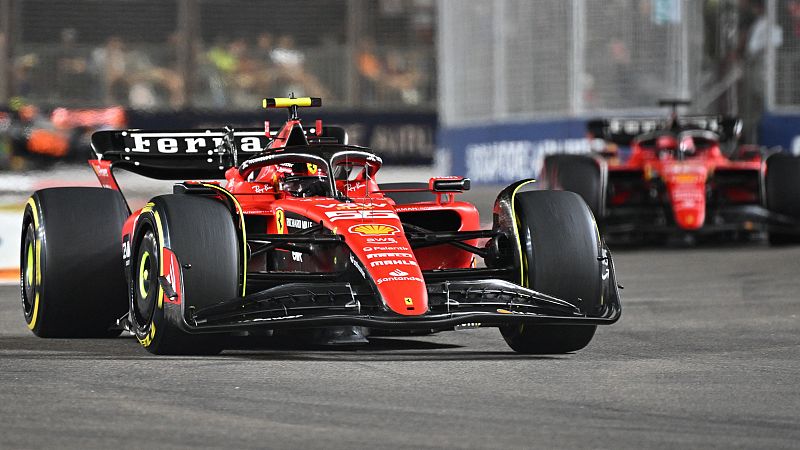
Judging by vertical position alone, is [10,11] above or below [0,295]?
above

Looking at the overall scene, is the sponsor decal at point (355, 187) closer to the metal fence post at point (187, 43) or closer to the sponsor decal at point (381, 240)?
the sponsor decal at point (381, 240)

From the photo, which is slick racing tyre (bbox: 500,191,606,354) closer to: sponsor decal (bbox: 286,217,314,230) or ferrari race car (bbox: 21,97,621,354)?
ferrari race car (bbox: 21,97,621,354)

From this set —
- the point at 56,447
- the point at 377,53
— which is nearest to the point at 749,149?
the point at 56,447

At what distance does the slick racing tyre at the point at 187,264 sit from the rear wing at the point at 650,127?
34.5ft

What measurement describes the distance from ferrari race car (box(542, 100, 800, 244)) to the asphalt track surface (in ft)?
22.0

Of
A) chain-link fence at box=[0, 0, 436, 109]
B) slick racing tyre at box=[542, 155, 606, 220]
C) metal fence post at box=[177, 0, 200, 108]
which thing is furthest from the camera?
metal fence post at box=[177, 0, 200, 108]

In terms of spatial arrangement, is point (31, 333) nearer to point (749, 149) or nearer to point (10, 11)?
point (749, 149)

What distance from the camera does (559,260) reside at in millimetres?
8430

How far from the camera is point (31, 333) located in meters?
9.61

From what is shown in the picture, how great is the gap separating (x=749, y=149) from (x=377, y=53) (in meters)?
16.4

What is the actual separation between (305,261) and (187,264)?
108 centimetres

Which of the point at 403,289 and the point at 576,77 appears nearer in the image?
the point at 403,289

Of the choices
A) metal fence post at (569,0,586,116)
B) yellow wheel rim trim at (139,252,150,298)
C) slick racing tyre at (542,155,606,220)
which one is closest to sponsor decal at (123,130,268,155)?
yellow wheel rim trim at (139,252,150,298)

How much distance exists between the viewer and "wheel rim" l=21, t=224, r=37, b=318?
944cm
